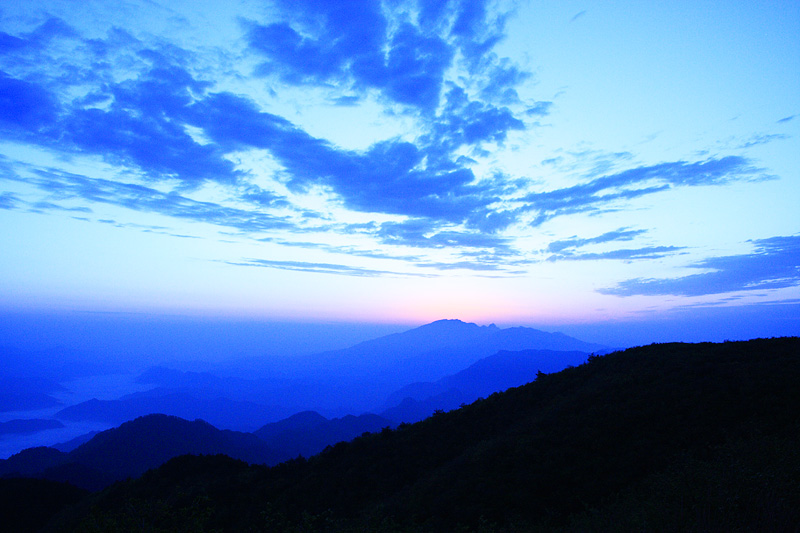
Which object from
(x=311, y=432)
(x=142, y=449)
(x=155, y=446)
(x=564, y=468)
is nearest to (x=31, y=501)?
(x=564, y=468)

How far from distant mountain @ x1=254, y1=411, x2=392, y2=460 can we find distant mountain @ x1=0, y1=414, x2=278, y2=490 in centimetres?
1216

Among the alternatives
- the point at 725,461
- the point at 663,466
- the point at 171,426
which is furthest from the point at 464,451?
the point at 171,426

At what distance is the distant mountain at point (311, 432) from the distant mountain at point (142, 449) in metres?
12.2

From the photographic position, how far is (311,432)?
137 meters

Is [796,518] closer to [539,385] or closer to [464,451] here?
[464,451]

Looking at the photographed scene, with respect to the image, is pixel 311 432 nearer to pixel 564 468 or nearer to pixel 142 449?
pixel 142 449

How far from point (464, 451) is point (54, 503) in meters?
34.7

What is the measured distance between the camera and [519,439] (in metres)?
19.8

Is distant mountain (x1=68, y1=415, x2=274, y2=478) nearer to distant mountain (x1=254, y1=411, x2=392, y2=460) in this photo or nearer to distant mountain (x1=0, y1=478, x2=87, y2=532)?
distant mountain (x1=254, y1=411, x2=392, y2=460)

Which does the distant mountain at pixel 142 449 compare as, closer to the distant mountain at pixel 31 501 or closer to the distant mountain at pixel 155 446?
the distant mountain at pixel 155 446

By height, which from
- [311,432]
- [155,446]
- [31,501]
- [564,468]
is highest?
[564,468]

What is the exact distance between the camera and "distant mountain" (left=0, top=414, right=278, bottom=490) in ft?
249

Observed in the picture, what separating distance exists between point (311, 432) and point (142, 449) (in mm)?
60441

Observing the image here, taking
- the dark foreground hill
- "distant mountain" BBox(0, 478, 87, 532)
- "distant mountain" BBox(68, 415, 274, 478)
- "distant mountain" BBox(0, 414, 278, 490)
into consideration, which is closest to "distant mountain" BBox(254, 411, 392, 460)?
"distant mountain" BBox(68, 415, 274, 478)
